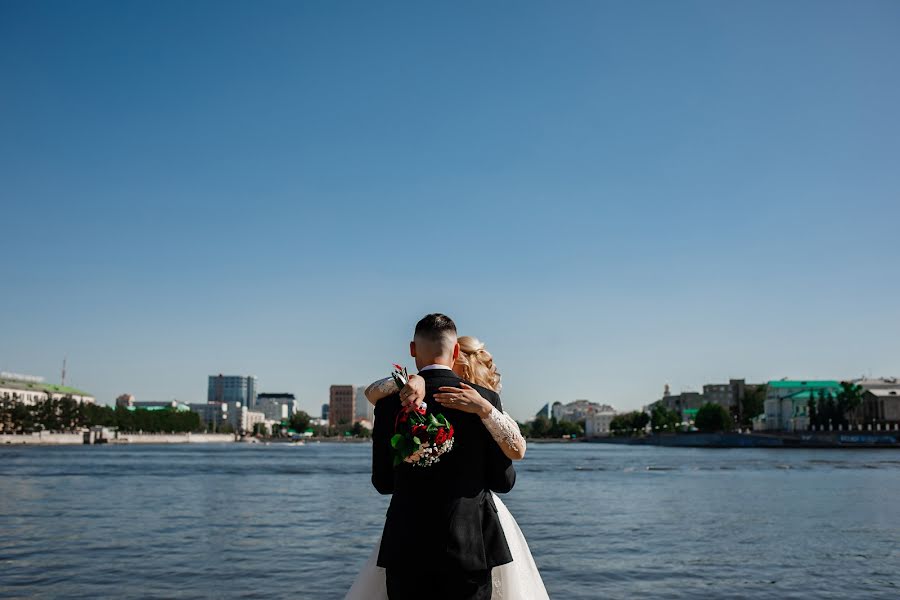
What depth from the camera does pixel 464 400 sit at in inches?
157

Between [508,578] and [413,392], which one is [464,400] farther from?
[508,578]

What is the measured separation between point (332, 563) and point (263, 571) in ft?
5.23

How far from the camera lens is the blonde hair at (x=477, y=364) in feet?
15.1

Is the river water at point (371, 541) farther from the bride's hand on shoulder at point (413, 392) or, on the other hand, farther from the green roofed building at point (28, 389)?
the green roofed building at point (28, 389)

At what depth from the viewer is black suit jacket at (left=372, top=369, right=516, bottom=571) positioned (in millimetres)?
4027

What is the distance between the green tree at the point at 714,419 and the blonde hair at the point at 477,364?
597 feet

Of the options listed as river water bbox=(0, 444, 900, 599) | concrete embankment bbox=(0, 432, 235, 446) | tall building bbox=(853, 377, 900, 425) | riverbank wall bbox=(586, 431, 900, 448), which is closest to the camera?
river water bbox=(0, 444, 900, 599)

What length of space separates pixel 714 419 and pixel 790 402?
50.6ft

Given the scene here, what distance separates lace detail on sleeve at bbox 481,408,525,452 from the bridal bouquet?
0.19m

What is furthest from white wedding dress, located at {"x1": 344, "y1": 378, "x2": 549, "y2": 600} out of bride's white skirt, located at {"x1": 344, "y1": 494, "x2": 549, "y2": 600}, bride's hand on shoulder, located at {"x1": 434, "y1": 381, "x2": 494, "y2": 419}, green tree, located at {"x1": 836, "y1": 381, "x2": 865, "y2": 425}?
green tree, located at {"x1": 836, "y1": 381, "x2": 865, "y2": 425}

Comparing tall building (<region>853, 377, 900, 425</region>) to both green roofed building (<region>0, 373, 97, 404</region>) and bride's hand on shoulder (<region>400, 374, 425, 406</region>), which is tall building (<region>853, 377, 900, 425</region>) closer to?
green roofed building (<region>0, 373, 97, 404</region>)

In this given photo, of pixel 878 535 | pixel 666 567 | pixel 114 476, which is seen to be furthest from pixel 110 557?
pixel 114 476

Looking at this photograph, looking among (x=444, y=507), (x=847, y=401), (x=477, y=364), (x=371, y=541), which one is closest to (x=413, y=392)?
(x=444, y=507)

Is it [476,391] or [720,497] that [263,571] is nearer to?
[476,391]
